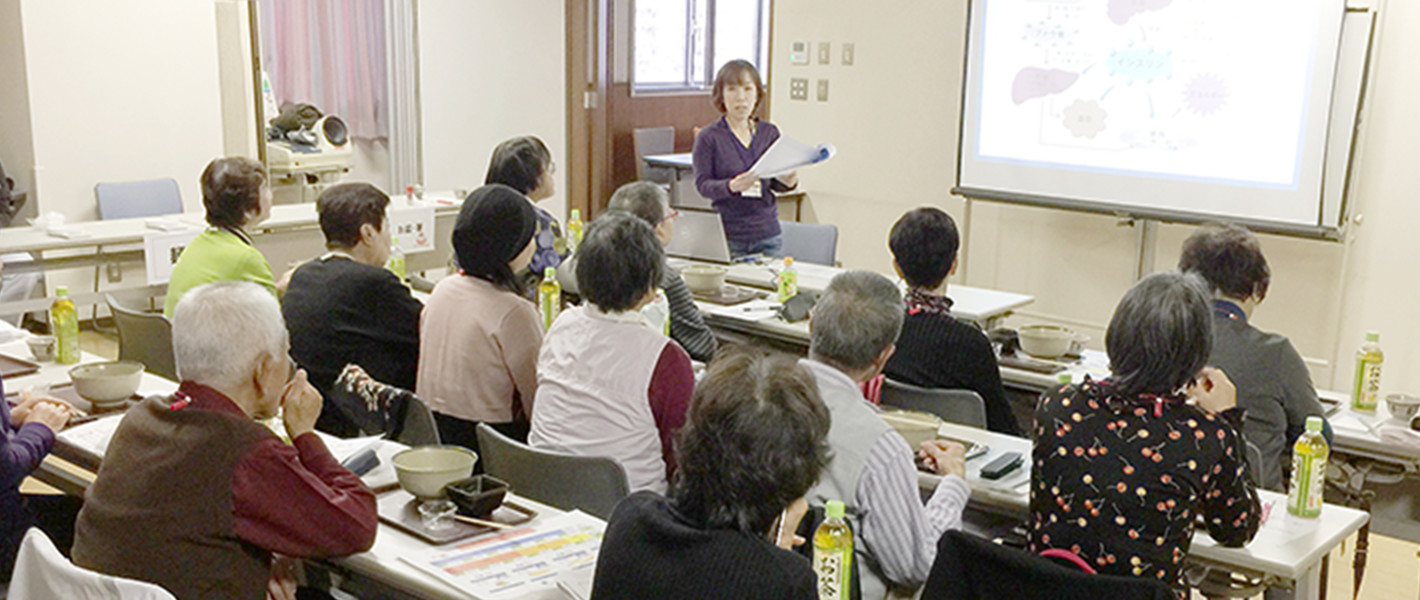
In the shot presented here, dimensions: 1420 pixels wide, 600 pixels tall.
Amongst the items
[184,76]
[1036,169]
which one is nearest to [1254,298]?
[1036,169]

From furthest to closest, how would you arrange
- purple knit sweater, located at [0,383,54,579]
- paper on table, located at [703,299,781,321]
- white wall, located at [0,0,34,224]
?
white wall, located at [0,0,34,224]
paper on table, located at [703,299,781,321]
purple knit sweater, located at [0,383,54,579]

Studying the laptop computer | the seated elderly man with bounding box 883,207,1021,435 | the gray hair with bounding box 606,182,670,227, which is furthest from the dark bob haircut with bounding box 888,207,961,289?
the laptop computer

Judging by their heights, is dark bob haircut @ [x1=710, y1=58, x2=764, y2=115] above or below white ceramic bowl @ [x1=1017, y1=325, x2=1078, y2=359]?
above

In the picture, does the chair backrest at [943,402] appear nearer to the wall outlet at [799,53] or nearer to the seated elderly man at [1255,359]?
the seated elderly man at [1255,359]

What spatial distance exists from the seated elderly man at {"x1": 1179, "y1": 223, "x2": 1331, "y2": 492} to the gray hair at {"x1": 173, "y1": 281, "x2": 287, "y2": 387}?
2153mm

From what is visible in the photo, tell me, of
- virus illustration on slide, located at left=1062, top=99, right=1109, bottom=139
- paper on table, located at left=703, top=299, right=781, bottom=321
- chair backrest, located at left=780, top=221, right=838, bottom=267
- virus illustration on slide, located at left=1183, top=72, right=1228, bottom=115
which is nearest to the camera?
paper on table, located at left=703, top=299, right=781, bottom=321

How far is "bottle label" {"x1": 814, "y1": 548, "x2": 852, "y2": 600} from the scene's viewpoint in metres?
1.88

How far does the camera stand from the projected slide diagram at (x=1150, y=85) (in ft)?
16.0

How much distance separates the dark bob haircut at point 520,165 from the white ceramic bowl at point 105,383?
1492 mm

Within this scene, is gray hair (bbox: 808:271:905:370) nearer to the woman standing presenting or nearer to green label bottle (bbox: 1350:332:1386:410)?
green label bottle (bbox: 1350:332:1386:410)

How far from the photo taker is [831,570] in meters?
1.88

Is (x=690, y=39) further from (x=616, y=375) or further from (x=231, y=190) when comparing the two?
(x=616, y=375)

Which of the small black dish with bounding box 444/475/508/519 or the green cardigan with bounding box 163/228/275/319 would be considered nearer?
the small black dish with bounding box 444/475/508/519

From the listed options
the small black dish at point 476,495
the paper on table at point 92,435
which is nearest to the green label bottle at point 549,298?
the paper on table at point 92,435
